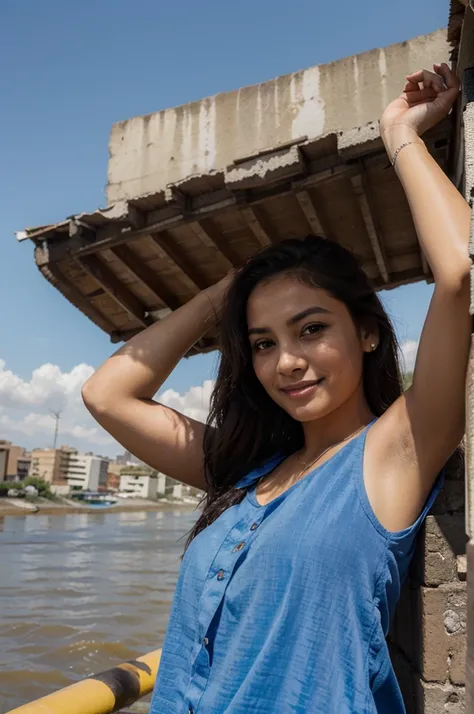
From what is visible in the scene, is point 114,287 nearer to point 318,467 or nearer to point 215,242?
point 215,242

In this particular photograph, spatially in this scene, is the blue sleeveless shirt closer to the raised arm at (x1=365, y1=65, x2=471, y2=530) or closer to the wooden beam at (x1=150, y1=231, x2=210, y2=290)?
the raised arm at (x1=365, y1=65, x2=471, y2=530)

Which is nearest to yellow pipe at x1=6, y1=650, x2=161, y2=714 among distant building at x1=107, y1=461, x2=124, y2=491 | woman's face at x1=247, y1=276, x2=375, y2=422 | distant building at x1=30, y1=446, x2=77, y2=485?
woman's face at x1=247, y1=276, x2=375, y2=422

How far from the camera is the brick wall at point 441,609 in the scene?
1.53 m

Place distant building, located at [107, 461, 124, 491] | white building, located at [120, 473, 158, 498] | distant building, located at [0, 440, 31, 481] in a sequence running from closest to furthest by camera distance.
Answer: distant building, located at [0, 440, 31, 481], white building, located at [120, 473, 158, 498], distant building, located at [107, 461, 124, 491]

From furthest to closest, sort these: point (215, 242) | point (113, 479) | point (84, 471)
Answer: point (113, 479) < point (84, 471) < point (215, 242)

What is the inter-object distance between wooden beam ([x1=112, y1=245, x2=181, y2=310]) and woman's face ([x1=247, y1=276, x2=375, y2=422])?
177 centimetres

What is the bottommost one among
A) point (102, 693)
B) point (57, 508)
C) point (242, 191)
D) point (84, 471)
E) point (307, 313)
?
point (57, 508)

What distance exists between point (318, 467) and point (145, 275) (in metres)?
2.29

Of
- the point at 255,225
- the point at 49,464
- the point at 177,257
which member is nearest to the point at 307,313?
the point at 255,225

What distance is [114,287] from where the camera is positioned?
11.7 feet

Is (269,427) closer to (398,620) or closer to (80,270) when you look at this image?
(398,620)

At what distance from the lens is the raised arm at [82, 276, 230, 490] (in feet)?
6.84

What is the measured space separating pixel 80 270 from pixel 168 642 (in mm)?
2364

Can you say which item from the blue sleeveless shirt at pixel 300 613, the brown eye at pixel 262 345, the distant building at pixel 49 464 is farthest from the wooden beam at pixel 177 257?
the distant building at pixel 49 464
